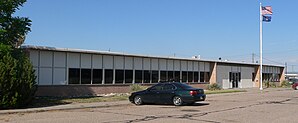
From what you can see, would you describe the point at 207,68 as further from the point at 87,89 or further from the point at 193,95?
the point at 193,95

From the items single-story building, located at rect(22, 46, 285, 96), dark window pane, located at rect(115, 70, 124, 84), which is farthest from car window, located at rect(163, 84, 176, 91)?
dark window pane, located at rect(115, 70, 124, 84)

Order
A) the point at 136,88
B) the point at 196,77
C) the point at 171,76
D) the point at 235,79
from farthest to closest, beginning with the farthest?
the point at 235,79
the point at 196,77
the point at 171,76
the point at 136,88

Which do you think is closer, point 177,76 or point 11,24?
point 11,24

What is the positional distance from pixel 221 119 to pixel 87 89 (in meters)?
17.7

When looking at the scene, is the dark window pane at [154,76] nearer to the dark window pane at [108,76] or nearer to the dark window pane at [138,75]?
the dark window pane at [138,75]

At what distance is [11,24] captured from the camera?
21.2 meters

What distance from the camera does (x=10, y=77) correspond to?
1855cm

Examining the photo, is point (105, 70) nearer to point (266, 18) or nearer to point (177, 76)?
point (177, 76)

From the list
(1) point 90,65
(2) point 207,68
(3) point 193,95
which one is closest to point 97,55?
(1) point 90,65

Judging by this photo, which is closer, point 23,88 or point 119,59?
point 23,88

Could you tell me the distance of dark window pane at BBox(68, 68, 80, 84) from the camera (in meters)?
29.3

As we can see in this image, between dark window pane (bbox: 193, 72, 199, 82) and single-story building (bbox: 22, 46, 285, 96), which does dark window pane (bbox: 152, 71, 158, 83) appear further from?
dark window pane (bbox: 193, 72, 199, 82)

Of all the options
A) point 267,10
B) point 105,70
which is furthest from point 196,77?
point 105,70

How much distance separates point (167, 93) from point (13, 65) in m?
8.12
